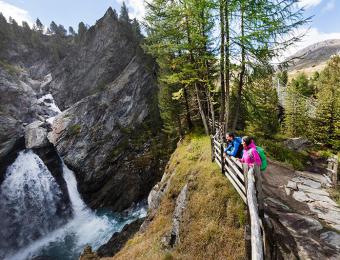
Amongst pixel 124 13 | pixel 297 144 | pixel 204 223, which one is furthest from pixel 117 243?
pixel 124 13

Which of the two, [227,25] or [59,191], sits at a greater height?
Answer: [227,25]

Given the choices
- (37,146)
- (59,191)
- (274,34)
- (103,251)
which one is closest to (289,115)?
(274,34)

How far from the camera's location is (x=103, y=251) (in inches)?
708

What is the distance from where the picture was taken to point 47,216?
2648cm

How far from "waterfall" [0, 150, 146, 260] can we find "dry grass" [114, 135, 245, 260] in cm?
1196

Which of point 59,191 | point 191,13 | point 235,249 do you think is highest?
point 191,13

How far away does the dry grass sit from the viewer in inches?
318

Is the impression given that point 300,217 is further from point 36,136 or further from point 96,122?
point 36,136

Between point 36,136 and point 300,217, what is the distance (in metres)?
35.6

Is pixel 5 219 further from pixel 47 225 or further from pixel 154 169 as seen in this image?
pixel 154 169

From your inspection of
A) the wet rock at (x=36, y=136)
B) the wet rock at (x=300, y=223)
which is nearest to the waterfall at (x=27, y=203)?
the wet rock at (x=36, y=136)

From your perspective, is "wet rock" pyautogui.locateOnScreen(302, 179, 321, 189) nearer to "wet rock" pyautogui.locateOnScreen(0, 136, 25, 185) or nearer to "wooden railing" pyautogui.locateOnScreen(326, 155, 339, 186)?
"wooden railing" pyautogui.locateOnScreen(326, 155, 339, 186)

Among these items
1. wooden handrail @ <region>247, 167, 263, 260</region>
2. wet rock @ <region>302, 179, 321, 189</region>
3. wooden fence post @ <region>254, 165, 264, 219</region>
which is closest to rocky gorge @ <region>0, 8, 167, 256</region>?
wet rock @ <region>302, 179, 321, 189</region>

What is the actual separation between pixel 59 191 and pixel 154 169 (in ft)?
38.9
